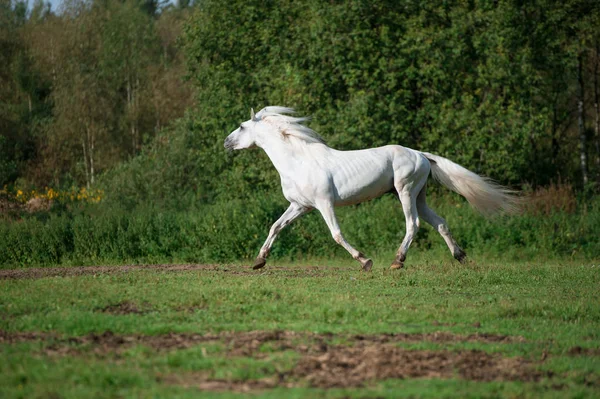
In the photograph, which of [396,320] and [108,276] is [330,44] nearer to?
[108,276]

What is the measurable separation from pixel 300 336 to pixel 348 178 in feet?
18.5

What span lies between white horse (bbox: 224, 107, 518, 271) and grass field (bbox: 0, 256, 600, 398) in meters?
1.48

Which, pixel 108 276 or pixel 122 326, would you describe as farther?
pixel 108 276

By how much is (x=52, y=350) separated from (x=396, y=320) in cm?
332

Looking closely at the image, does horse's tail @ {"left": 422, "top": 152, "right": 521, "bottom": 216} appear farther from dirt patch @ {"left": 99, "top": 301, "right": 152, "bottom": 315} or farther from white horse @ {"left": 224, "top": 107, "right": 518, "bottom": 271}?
dirt patch @ {"left": 99, "top": 301, "right": 152, "bottom": 315}

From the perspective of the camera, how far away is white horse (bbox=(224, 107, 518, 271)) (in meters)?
12.8

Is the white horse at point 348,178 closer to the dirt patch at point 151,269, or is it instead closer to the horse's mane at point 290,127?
the horse's mane at point 290,127

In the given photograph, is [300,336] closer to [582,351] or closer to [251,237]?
[582,351]

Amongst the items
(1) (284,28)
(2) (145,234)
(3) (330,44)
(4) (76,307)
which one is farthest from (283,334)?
(1) (284,28)

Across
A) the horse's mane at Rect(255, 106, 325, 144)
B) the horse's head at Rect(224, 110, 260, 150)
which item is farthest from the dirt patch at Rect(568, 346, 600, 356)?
the horse's head at Rect(224, 110, 260, 150)

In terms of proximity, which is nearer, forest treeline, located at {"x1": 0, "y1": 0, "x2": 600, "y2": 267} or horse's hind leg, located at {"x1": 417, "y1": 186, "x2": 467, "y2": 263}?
horse's hind leg, located at {"x1": 417, "y1": 186, "x2": 467, "y2": 263}

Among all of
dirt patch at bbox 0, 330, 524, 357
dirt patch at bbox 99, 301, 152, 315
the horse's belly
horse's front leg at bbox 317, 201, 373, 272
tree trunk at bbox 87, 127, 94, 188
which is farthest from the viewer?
tree trunk at bbox 87, 127, 94, 188

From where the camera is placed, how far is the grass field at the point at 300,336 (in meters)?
5.95

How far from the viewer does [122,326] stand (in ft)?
25.5
